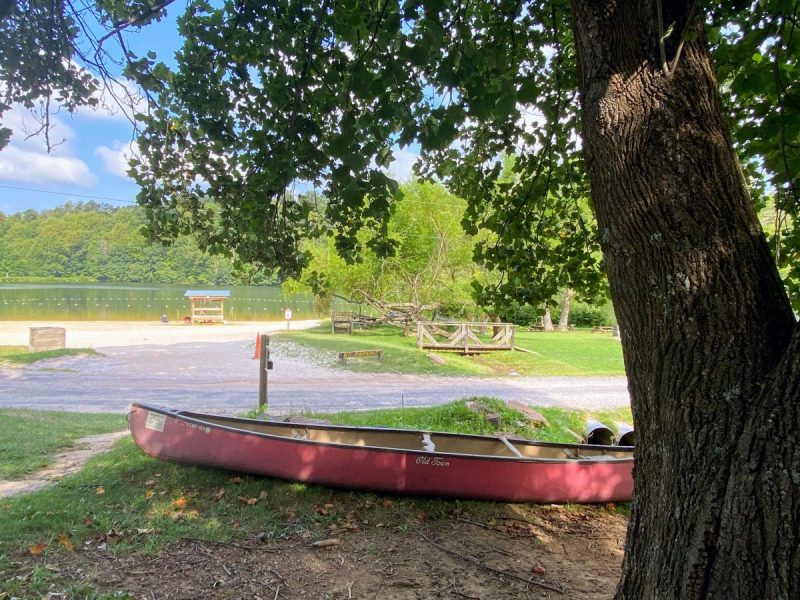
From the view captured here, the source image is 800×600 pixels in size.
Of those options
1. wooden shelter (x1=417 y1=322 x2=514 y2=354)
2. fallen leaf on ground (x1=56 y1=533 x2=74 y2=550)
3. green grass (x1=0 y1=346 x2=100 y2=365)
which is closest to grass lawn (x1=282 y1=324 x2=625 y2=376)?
wooden shelter (x1=417 y1=322 x2=514 y2=354)

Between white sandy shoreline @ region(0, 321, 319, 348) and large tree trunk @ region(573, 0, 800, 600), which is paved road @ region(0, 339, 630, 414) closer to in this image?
white sandy shoreline @ region(0, 321, 319, 348)

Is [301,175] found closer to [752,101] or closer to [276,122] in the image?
[276,122]

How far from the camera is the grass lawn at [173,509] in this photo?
14.2 ft

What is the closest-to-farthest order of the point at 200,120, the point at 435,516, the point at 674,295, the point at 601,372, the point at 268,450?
the point at 674,295 < the point at 200,120 < the point at 435,516 < the point at 268,450 < the point at 601,372

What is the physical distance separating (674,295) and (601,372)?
17052 mm

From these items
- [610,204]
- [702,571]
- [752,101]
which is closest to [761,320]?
[610,204]

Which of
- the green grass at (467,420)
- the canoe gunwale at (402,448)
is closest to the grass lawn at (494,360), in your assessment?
the green grass at (467,420)

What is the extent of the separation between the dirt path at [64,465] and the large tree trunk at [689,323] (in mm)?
6175

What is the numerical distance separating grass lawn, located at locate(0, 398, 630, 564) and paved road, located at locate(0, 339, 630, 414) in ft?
15.9

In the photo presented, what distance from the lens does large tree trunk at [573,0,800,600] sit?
1.44m

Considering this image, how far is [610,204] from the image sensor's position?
1.91 m

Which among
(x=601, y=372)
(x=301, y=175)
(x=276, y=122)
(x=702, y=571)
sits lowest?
(x=601, y=372)

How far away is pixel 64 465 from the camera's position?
641 centimetres

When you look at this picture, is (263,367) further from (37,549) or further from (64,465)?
(37,549)
